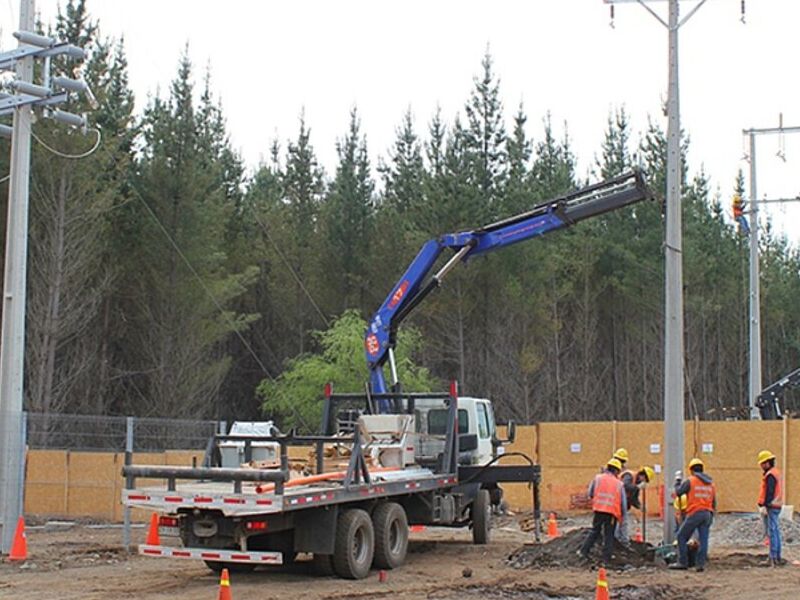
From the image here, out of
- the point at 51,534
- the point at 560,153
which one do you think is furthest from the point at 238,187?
the point at 51,534

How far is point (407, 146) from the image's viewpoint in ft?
193

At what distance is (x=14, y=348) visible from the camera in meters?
18.5

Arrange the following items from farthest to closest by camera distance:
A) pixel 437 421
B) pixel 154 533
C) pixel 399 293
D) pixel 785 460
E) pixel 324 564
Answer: pixel 785 460
pixel 399 293
pixel 437 421
pixel 154 533
pixel 324 564

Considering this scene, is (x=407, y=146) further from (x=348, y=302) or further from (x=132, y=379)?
(x=132, y=379)

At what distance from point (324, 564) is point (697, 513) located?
548 cm

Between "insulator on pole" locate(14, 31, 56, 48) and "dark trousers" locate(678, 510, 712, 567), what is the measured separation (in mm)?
12769

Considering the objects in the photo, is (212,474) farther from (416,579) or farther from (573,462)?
(573,462)

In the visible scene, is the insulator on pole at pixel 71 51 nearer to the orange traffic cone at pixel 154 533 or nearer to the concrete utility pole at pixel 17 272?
the concrete utility pole at pixel 17 272

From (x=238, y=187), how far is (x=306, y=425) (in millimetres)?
18005

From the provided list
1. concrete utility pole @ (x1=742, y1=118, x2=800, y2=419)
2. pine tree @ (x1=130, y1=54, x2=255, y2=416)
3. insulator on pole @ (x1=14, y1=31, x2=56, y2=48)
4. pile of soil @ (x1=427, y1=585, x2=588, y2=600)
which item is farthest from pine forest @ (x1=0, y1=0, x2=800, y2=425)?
pile of soil @ (x1=427, y1=585, x2=588, y2=600)

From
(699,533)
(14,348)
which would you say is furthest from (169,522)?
(699,533)

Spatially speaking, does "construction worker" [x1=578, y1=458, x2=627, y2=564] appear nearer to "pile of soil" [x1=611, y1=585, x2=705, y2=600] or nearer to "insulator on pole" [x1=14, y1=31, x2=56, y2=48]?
"pile of soil" [x1=611, y1=585, x2=705, y2=600]

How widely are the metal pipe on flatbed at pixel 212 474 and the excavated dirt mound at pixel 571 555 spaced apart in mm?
4888

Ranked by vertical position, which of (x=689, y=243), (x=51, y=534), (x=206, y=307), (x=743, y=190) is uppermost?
(x=743, y=190)
